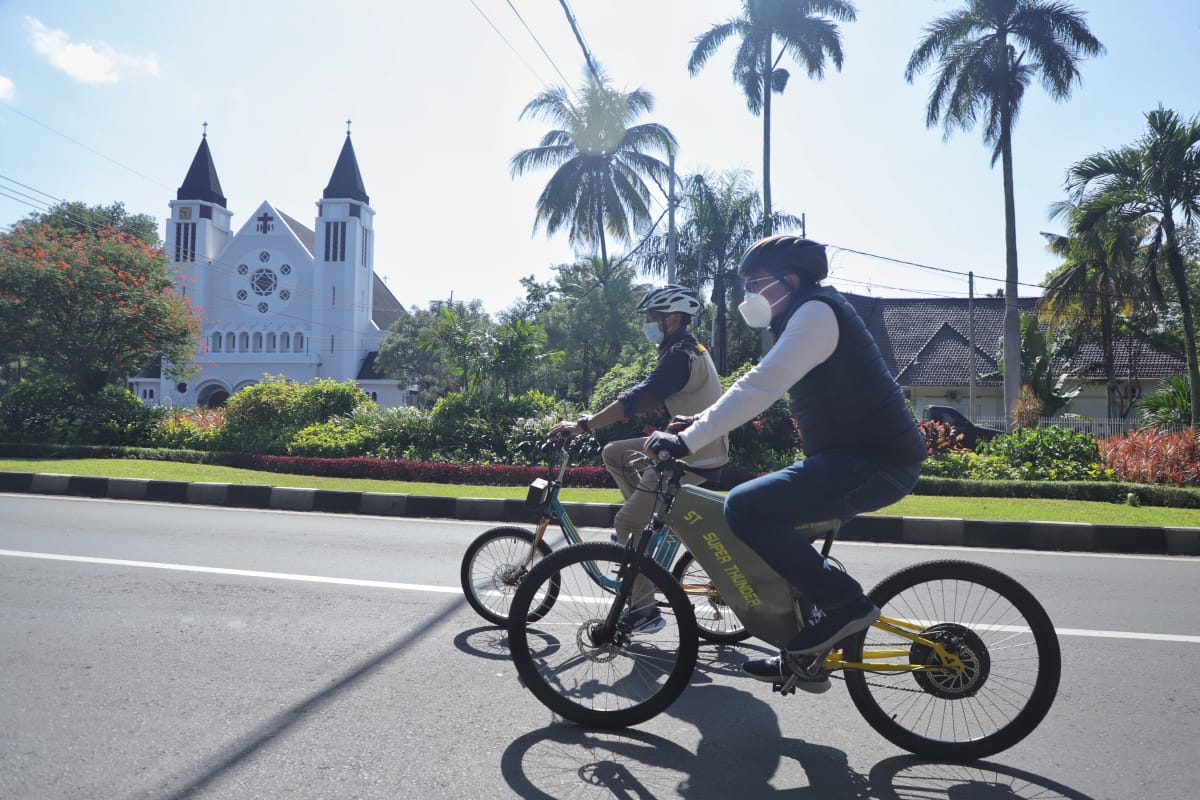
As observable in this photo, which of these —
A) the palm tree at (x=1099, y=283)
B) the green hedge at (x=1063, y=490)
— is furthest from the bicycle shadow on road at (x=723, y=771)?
the palm tree at (x=1099, y=283)

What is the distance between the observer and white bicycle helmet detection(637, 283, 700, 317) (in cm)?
428

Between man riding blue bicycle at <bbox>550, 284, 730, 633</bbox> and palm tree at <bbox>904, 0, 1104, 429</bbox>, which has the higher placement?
palm tree at <bbox>904, 0, 1104, 429</bbox>

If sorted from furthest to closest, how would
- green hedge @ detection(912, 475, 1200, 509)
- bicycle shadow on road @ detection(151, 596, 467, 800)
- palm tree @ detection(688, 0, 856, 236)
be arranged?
1. palm tree @ detection(688, 0, 856, 236)
2. green hedge @ detection(912, 475, 1200, 509)
3. bicycle shadow on road @ detection(151, 596, 467, 800)

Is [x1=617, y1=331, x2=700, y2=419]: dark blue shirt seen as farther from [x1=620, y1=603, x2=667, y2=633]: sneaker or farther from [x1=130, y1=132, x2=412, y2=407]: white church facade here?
[x1=130, y1=132, x2=412, y2=407]: white church facade

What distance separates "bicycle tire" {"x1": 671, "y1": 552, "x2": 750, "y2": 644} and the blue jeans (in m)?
1.27

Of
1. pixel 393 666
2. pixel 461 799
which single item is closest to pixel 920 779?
pixel 461 799

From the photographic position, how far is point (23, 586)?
5.23m

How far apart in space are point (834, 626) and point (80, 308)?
70.0ft

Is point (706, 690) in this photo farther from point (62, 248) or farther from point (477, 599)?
point (62, 248)

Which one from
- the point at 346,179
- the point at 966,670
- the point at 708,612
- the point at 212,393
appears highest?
the point at 346,179

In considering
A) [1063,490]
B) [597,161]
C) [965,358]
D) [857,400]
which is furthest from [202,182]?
[857,400]

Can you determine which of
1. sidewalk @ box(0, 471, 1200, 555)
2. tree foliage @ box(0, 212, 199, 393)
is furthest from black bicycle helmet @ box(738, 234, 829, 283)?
tree foliage @ box(0, 212, 199, 393)

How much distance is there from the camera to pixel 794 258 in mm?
3039

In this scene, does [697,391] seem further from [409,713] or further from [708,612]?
[409,713]
